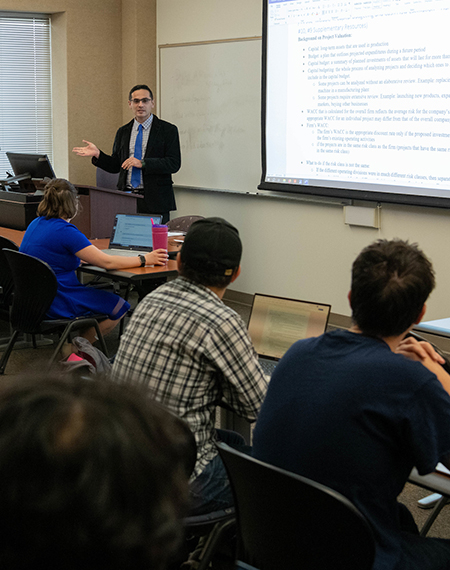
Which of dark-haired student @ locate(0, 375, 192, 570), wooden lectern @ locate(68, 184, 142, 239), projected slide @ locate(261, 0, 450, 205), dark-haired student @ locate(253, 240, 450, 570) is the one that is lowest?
dark-haired student @ locate(253, 240, 450, 570)

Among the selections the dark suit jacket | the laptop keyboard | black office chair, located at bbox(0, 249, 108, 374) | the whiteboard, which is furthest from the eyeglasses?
black office chair, located at bbox(0, 249, 108, 374)

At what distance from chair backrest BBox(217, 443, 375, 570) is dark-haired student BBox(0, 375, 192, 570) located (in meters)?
0.76

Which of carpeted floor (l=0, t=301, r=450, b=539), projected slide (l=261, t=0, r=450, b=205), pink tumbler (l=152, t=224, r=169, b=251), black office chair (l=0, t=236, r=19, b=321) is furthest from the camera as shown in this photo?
projected slide (l=261, t=0, r=450, b=205)

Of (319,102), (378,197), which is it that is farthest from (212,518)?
(319,102)

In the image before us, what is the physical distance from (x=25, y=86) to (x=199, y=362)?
214 inches

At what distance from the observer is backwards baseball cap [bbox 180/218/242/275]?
1.85 m

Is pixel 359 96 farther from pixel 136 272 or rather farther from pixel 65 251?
pixel 65 251

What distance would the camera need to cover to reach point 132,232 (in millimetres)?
3920

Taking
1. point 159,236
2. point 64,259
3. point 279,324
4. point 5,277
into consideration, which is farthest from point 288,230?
point 279,324

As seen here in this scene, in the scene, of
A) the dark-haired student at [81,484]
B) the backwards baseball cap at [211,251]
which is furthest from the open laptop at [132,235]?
the dark-haired student at [81,484]

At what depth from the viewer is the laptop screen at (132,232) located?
3875 mm

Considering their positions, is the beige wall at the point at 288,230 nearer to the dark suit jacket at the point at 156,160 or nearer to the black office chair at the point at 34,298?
the dark suit jacket at the point at 156,160

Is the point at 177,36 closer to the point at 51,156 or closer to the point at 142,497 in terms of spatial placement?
the point at 51,156

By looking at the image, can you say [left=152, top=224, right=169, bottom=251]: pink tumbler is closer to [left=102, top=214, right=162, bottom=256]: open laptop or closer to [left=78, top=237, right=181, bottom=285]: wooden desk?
[left=78, top=237, right=181, bottom=285]: wooden desk
